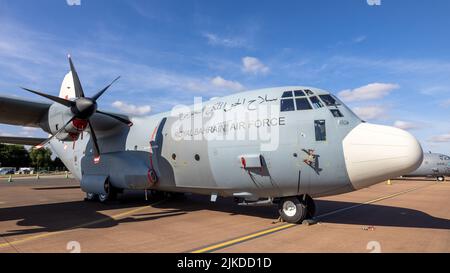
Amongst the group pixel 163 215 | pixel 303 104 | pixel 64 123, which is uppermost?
pixel 303 104

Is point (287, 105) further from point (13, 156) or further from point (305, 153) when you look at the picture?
point (13, 156)

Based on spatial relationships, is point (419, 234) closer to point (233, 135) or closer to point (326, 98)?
point (326, 98)

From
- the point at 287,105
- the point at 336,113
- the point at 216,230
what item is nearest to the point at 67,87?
the point at 216,230

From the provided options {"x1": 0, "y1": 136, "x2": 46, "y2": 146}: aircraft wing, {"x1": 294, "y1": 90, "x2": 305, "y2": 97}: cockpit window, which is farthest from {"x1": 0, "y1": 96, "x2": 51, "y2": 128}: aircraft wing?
{"x1": 294, "y1": 90, "x2": 305, "y2": 97}: cockpit window

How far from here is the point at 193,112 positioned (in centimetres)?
1110

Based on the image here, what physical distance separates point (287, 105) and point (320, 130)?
1.20 meters

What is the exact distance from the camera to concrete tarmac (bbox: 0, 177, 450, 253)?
274 inches

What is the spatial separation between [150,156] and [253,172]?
4630 mm

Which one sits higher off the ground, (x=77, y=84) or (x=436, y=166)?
(x=77, y=84)

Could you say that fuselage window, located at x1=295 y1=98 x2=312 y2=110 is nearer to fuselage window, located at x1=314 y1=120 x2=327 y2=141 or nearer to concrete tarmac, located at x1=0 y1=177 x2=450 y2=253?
fuselage window, located at x1=314 y1=120 x2=327 y2=141

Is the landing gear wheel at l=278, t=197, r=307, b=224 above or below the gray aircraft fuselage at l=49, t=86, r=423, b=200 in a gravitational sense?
below

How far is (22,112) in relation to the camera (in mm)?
12039

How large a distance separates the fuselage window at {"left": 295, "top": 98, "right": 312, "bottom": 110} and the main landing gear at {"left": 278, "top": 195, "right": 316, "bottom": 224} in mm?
2453
